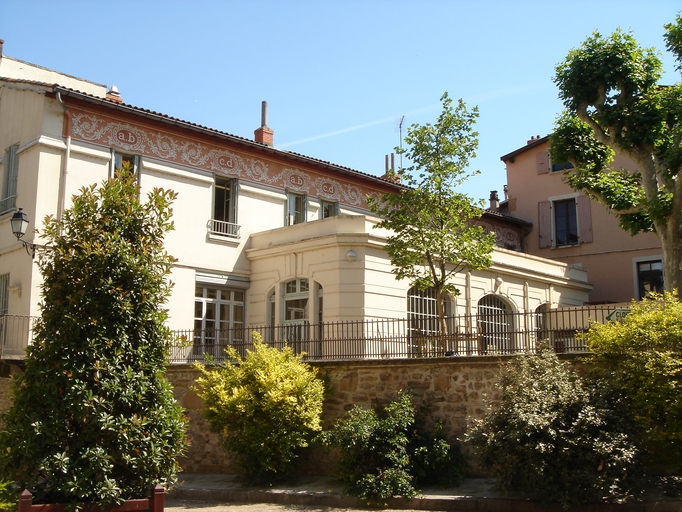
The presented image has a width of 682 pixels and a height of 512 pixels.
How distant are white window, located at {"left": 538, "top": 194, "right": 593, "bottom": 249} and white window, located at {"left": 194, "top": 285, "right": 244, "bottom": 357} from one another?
13555 mm

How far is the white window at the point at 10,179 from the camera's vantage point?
63.1 ft

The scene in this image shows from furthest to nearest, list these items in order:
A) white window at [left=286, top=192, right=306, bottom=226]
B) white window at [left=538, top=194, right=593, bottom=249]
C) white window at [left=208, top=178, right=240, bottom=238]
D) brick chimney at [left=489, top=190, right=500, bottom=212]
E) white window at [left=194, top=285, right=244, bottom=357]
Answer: brick chimney at [left=489, top=190, right=500, bottom=212] → white window at [left=538, top=194, right=593, bottom=249] → white window at [left=286, top=192, right=306, bottom=226] → white window at [left=208, top=178, right=240, bottom=238] → white window at [left=194, top=285, right=244, bottom=357]

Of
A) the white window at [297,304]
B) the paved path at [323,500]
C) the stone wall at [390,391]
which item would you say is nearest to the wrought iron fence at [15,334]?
the stone wall at [390,391]

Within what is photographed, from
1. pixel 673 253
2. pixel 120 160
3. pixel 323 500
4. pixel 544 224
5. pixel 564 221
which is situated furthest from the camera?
pixel 544 224

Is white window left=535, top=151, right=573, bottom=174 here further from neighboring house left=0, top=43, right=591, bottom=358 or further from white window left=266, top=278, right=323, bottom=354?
white window left=266, top=278, right=323, bottom=354

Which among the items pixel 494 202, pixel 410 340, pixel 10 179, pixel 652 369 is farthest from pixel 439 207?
pixel 494 202

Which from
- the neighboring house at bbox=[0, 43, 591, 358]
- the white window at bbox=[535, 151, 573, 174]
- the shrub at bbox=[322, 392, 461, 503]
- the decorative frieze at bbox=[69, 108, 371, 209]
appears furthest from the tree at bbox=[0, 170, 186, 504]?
the white window at bbox=[535, 151, 573, 174]

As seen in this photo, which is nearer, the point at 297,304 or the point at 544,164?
the point at 297,304

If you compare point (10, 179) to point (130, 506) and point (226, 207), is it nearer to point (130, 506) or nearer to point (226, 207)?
point (226, 207)

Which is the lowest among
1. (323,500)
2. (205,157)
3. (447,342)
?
(323,500)

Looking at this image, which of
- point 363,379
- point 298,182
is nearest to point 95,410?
point 363,379

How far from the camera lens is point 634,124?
1509 centimetres

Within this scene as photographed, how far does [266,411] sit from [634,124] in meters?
9.10

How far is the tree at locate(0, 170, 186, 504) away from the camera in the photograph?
25.2ft
